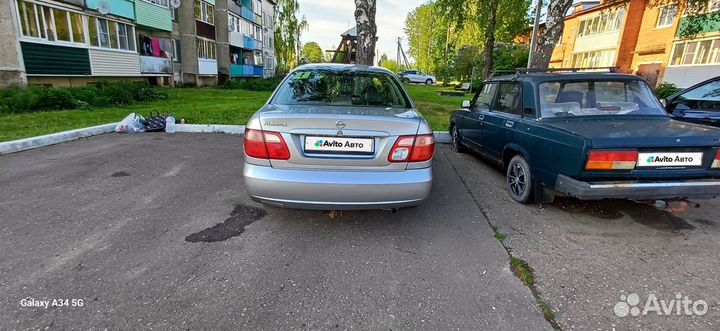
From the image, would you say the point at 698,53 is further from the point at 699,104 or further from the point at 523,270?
the point at 523,270

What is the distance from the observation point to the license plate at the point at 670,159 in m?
3.15

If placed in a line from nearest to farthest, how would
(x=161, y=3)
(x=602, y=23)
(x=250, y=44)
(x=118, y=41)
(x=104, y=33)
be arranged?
(x=104, y=33) → (x=118, y=41) → (x=161, y=3) → (x=602, y=23) → (x=250, y=44)

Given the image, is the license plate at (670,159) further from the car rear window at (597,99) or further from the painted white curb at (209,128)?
the painted white curb at (209,128)

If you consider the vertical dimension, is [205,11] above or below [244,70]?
above

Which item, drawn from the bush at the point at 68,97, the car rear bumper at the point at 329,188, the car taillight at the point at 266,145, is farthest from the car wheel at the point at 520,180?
the bush at the point at 68,97

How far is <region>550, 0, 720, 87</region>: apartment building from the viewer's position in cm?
2075

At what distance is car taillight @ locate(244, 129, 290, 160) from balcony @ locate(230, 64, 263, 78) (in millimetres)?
Result: 29697

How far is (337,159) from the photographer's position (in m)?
2.79

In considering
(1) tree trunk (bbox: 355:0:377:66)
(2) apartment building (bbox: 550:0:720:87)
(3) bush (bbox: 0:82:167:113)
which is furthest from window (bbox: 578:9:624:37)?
(3) bush (bbox: 0:82:167:113)

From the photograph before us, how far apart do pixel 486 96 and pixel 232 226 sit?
4363mm

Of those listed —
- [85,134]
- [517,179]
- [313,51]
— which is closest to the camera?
[517,179]

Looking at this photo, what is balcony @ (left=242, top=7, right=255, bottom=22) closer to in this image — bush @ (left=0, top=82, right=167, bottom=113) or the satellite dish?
the satellite dish

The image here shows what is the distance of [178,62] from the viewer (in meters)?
22.9

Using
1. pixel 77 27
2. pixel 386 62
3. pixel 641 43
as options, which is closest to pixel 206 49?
pixel 77 27
